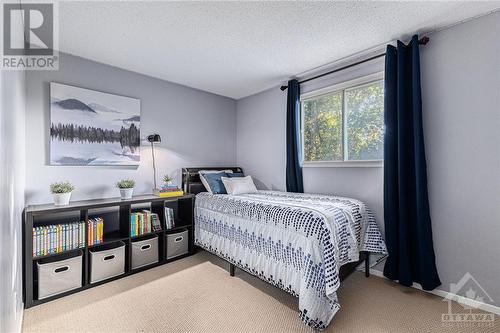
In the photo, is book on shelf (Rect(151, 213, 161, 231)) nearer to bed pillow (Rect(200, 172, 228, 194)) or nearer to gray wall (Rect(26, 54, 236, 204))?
gray wall (Rect(26, 54, 236, 204))

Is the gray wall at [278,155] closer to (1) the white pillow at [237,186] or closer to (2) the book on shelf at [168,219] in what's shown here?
(1) the white pillow at [237,186]

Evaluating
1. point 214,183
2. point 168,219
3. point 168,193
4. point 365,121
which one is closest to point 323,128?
point 365,121

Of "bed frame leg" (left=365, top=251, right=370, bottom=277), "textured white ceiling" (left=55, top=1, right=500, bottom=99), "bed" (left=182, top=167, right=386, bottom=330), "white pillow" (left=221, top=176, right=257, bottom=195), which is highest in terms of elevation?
"textured white ceiling" (left=55, top=1, right=500, bottom=99)

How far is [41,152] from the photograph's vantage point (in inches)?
97.4

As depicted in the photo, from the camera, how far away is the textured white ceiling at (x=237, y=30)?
190cm

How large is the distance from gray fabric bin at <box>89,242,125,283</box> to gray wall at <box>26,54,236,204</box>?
0.69 m

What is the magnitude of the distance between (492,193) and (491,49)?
1179 millimetres

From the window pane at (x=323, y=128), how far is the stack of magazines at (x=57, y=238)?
2.77 metres

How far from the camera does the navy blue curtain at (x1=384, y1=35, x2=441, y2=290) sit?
7.18ft

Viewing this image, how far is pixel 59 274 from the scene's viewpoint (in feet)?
7.07

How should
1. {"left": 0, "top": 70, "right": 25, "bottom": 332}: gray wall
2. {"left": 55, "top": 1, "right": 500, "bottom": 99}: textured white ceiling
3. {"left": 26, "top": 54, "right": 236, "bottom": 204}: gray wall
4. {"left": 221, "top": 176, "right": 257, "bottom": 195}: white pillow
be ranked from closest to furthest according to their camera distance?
{"left": 0, "top": 70, "right": 25, "bottom": 332}: gray wall
{"left": 55, "top": 1, "right": 500, "bottom": 99}: textured white ceiling
{"left": 26, "top": 54, "right": 236, "bottom": 204}: gray wall
{"left": 221, "top": 176, "right": 257, "bottom": 195}: white pillow

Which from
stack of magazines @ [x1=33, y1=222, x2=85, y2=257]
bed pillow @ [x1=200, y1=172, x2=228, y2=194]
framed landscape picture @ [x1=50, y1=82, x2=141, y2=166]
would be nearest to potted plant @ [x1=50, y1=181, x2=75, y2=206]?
stack of magazines @ [x1=33, y1=222, x2=85, y2=257]

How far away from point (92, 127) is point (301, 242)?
8.60ft

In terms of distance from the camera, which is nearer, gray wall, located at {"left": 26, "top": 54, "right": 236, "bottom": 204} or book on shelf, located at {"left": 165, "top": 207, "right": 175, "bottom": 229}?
gray wall, located at {"left": 26, "top": 54, "right": 236, "bottom": 204}
